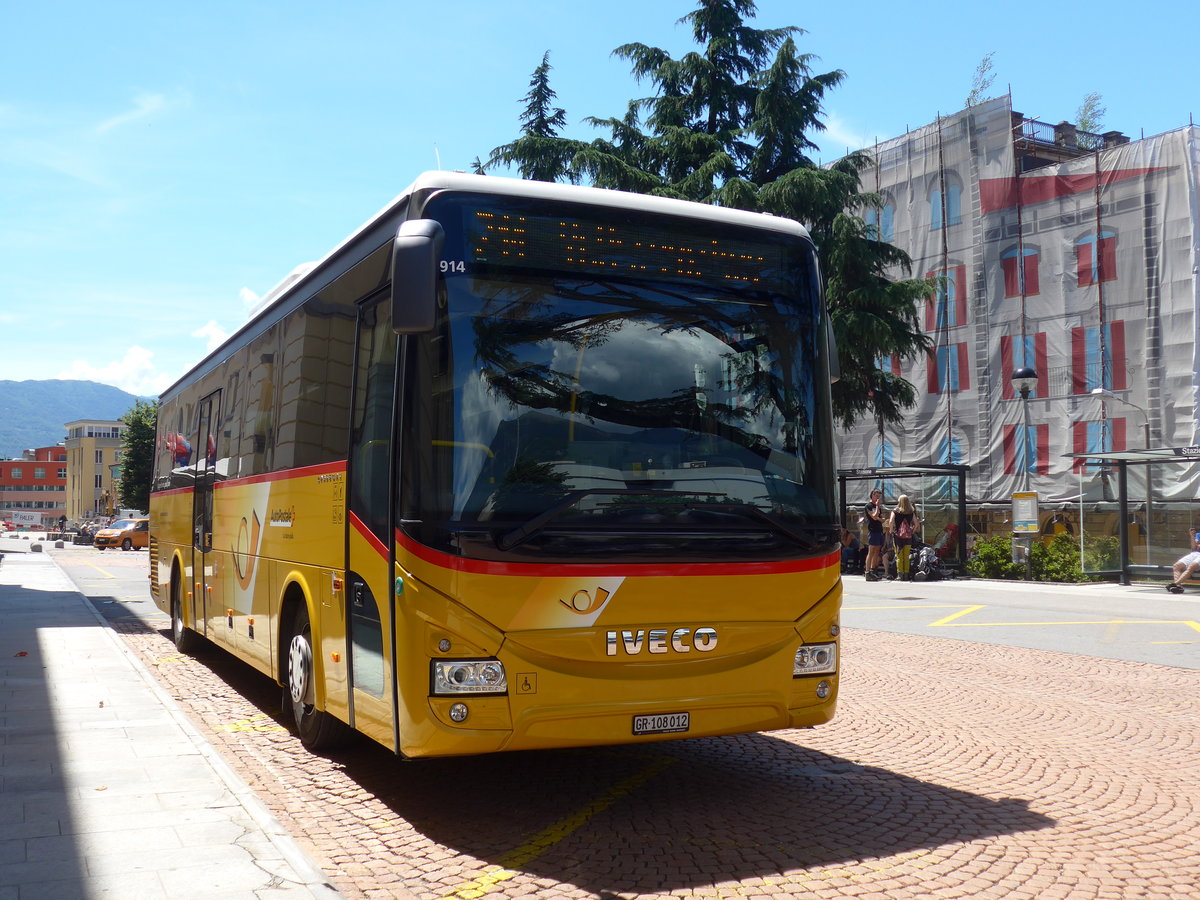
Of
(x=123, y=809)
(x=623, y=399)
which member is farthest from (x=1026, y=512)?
(x=123, y=809)

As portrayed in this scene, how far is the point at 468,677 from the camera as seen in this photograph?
204 inches

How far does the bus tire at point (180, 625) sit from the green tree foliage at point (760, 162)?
17.7m

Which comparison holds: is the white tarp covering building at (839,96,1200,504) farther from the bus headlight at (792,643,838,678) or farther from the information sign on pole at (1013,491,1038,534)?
the bus headlight at (792,643,838,678)

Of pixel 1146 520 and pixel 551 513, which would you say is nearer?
pixel 551 513

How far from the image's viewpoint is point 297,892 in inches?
173

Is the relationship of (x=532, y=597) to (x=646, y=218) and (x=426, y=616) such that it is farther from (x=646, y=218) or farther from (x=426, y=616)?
(x=646, y=218)

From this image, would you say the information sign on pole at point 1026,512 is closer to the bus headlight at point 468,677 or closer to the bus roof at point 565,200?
the bus roof at point 565,200

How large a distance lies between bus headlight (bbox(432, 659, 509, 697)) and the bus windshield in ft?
1.64

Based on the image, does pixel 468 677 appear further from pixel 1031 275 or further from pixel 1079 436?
pixel 1031 275

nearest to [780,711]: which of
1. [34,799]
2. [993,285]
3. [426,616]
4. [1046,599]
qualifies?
[426,616]

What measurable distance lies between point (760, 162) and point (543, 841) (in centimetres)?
2788

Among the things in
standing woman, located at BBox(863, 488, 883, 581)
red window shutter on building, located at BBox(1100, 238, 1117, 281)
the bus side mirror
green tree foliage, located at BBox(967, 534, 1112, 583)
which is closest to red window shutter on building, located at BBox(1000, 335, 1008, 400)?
red window shutter on building, located at BBox(1100, 238, 1117, 281)

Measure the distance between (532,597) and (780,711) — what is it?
4.90 ft

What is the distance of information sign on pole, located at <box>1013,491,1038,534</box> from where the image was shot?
2462 centimetres
